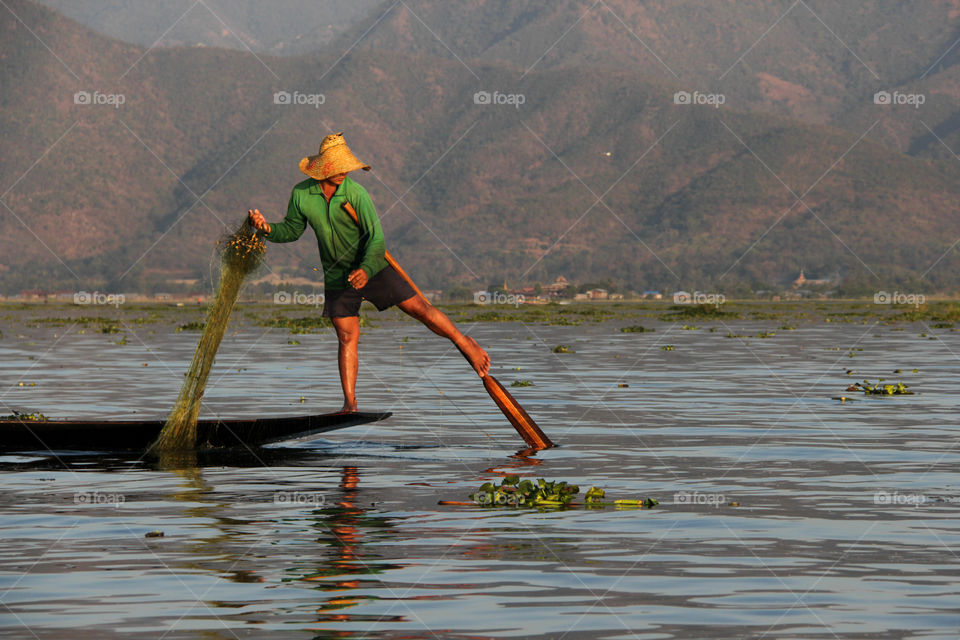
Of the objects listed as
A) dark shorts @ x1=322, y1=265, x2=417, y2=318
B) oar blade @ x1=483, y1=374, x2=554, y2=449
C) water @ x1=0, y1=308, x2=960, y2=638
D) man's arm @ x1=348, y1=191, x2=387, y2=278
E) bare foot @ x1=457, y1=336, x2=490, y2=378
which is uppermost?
man's arm @ x1=348, y1=191, x2=387, y2=278

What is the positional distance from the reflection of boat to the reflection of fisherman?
0.42m

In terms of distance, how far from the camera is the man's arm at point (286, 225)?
16.3 meters

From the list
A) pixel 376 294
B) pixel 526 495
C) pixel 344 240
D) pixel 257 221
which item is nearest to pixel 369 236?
pixel 344 240

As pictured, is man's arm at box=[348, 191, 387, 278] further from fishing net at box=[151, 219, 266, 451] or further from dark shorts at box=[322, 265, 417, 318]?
fishing net at box=[151, 219, 266, 451]

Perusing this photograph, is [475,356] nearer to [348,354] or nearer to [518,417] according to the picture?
[518,417]

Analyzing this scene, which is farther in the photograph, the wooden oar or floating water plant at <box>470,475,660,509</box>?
the wooden oar

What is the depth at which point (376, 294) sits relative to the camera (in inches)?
658

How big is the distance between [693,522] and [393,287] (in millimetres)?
5596

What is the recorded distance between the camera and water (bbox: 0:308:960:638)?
8891mm

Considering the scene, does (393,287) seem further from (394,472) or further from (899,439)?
(899,439)

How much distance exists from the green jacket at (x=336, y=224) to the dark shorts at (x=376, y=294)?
118mm

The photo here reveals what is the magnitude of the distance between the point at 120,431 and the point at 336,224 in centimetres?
327

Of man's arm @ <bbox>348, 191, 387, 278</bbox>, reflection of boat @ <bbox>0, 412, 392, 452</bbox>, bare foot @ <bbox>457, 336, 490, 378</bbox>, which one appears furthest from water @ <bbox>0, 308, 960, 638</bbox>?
man's arm @ <bbox>348, 191, 387, 278</bbox>

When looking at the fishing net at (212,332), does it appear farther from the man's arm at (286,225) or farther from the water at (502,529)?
the water at (502,529)
